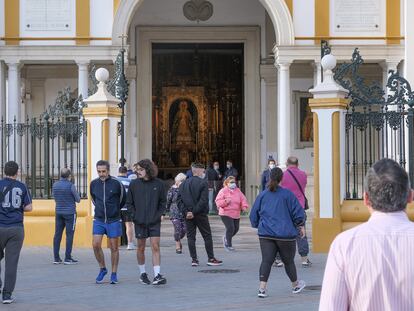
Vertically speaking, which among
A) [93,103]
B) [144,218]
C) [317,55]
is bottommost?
[144,218]

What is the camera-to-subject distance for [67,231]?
51.0ft

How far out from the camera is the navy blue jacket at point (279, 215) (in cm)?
1120

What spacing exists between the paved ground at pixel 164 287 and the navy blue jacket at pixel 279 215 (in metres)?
0.79

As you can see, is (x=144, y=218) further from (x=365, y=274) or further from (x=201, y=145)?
(x=201, y=145)

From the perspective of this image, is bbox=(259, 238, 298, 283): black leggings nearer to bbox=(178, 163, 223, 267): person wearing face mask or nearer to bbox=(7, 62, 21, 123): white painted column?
bbox=(178, 163, 223, 267): person wearing face mask

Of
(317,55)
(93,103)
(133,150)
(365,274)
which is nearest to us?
(365,274)

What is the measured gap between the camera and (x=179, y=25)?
3384 centimetres

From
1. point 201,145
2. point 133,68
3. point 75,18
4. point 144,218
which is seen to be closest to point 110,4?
point 75,18

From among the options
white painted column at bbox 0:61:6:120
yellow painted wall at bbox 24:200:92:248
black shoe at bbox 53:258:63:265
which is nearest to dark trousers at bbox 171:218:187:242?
yellow painted wall at bbox 24:200:92:248

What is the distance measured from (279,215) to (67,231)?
17.5 feet

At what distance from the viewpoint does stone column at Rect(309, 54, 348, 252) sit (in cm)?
1661

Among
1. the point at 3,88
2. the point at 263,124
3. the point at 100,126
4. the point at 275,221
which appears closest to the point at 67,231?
the point at 100,126

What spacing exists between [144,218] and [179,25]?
21.8 m

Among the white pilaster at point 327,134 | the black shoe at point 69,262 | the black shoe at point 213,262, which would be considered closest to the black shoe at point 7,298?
the black shoe at point 69,262
